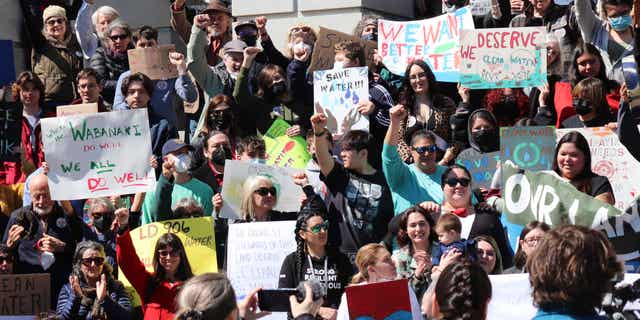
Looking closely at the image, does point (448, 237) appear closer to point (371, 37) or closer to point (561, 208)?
point (561, 208)

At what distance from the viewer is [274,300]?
6.89m

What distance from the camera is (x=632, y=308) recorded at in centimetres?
718

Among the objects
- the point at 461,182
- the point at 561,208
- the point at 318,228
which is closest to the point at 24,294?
the point at 318,228

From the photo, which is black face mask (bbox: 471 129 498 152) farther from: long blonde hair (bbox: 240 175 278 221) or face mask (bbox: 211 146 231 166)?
face mask (bbox: 211 146 231 166)

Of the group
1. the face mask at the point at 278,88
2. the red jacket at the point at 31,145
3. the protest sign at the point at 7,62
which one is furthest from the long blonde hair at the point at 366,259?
the protest sign at the point at 7,62

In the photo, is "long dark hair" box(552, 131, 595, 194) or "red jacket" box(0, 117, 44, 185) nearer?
"long dark hair" box(552, 131, 595, 194)

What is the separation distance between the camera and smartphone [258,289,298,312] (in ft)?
22.6

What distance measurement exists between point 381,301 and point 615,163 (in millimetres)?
3058

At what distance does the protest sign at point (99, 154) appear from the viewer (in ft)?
33.4

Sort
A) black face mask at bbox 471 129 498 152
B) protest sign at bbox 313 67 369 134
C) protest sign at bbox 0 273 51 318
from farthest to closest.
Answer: protest sign at bbox 313 67 369 134 → black face mask at bbox 471 129 498 152 → protest sign at bbox 0 273 51 318

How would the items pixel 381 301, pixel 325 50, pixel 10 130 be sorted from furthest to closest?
1. pixel 325 50
2. pixel 10 130
3. pixel 381 301

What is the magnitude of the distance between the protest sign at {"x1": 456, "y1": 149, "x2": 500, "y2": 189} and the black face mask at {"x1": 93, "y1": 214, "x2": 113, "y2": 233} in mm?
2477

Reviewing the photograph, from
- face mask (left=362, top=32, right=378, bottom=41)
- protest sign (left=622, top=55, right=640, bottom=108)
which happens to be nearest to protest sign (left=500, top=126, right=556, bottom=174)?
protest sign (left=622, top=55, right=640, bottom=108)

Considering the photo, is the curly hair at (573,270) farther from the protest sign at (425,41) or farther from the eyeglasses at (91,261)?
the protest sign at (425,41)
